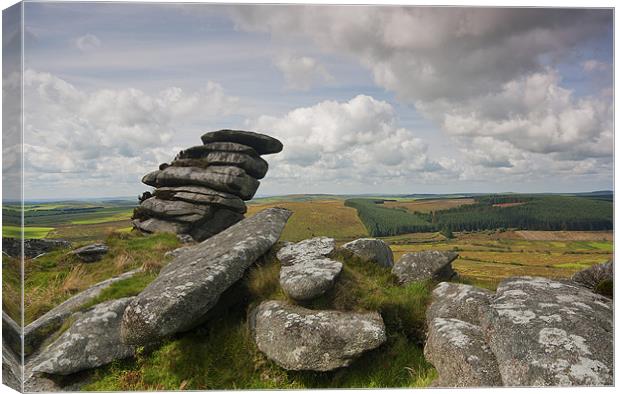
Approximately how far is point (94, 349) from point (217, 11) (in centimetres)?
720

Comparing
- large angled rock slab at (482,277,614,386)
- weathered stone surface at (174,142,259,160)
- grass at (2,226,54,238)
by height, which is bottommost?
large angled rock slab at (482,277,614,386)

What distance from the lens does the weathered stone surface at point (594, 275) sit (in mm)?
8906

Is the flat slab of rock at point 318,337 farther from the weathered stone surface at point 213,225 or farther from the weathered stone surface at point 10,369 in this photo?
the weathered stone surface at point 213,225

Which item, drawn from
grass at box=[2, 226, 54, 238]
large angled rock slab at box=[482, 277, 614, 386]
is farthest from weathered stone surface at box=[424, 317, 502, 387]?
grass at box=[2, 226, 54, 238]

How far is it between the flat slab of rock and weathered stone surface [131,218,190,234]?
14.6 metres

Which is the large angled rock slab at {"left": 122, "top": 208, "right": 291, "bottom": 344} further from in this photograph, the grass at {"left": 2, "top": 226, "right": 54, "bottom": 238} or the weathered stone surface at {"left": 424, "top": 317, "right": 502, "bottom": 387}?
the weathered stone surface at {"left": 424, "top": 317, "right": 502, "bottom": 387}

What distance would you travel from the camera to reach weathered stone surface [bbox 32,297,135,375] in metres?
7.70

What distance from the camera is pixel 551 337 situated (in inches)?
262

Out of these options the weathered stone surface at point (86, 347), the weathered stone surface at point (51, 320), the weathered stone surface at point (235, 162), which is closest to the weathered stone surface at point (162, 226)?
the weathered stone surface at point (235, 162)

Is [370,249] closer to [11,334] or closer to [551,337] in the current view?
[551,337]

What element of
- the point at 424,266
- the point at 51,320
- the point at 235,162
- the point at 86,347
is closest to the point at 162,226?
the point at 235,162

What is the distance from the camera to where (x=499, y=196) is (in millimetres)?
10188

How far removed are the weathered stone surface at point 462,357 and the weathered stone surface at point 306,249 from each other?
3.15m

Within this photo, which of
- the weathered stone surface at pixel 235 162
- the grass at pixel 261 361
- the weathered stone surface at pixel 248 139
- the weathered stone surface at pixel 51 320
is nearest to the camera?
the grass at pixel 261 361
